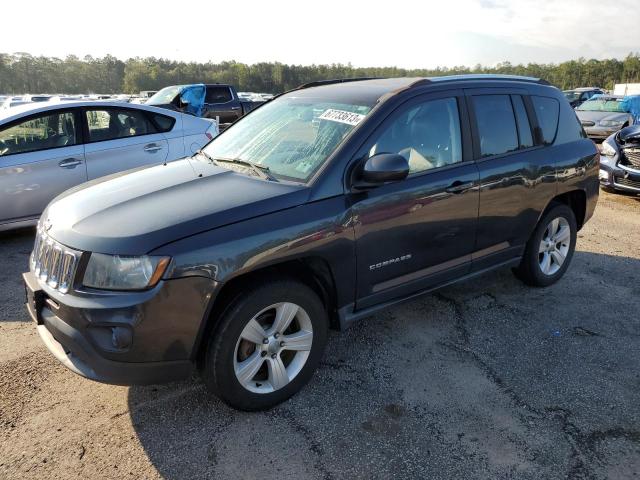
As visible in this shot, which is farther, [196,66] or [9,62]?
[196,66]

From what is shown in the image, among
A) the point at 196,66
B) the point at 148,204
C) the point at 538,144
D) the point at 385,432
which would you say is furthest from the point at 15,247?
→ the point at 196,66

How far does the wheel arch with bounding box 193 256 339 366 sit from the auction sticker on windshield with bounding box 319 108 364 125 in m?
0.92

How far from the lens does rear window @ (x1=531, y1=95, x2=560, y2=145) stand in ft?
13.8

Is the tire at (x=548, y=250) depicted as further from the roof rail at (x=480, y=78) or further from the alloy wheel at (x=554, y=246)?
the roof rail at (x=480, y=78)

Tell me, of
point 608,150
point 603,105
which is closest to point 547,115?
point 608,150

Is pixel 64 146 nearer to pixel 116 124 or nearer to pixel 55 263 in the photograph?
pixel 116 124

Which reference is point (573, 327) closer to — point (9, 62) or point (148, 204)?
point (148, 204)

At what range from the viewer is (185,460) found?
2469mm

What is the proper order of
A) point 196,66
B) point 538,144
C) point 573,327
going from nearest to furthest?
1. point 573,327
2. point 538,144
3. point 196,66

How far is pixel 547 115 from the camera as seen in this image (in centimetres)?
429

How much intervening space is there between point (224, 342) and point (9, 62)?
78.9m

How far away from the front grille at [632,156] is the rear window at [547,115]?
4.60m

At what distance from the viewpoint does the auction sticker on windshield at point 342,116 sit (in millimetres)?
3125

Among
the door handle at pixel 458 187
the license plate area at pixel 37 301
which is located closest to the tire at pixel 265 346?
the license plate area at pixel 37 301
